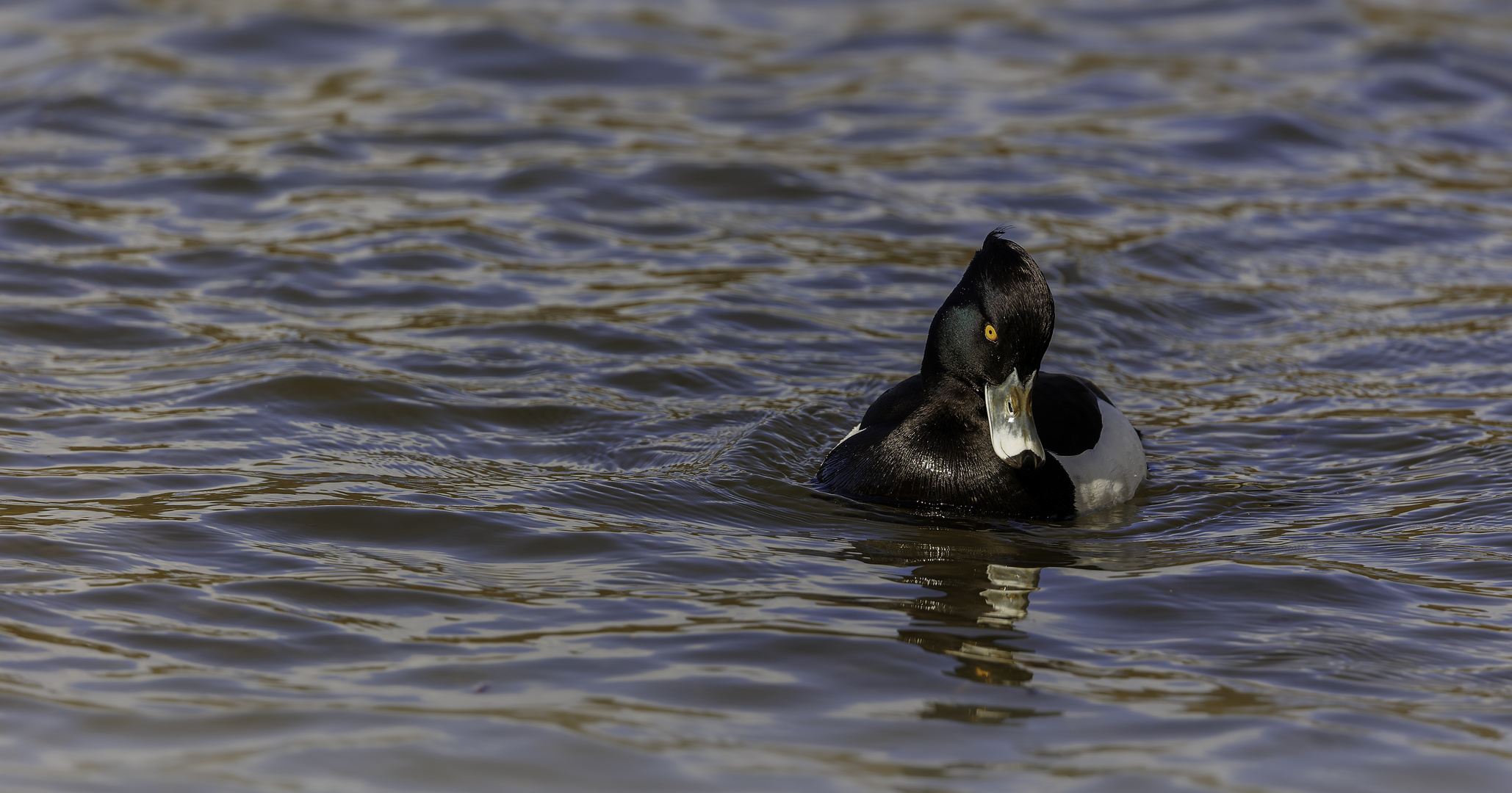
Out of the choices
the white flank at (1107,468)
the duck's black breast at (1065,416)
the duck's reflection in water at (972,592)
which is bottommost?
the duck's reflection in water at (972,592)

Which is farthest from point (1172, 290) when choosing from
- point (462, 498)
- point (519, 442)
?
point (462, 498)

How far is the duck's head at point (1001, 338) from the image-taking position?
5.65 metres

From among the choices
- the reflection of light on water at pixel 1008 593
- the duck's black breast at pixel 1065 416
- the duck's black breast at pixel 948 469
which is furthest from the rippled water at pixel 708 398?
the duck's black breast at pixel 1065 416

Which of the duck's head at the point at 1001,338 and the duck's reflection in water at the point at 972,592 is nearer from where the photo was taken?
the duck's reflection in water at the point at 972,592

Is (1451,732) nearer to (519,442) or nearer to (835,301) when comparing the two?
(519,442)

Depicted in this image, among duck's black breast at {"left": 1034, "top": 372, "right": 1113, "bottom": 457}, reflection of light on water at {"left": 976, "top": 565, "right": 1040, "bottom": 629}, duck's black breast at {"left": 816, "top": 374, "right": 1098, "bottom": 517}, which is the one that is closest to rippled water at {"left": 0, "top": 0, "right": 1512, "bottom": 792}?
reflection of light on water at {"left": 976, "top": 565, "right": 1040, "bottom": 629}

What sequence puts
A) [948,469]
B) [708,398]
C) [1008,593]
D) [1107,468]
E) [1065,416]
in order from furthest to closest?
1. [708,398]
2. [1065,416]
3. [1107,468]
4. [948,469]
5. [1008,593]

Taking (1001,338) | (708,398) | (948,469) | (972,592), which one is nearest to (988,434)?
(948,469)

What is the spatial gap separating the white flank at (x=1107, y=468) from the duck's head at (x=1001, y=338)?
0.59ft

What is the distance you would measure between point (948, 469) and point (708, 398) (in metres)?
1.65

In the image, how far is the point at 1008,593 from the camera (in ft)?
16.5

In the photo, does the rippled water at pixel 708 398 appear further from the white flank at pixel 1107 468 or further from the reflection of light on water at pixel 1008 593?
the white flank at pixel 1107 468

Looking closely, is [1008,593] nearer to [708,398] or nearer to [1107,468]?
[1107,468]

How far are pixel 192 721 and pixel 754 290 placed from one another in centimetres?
522
